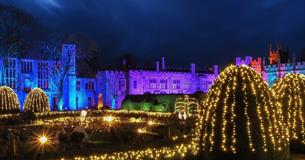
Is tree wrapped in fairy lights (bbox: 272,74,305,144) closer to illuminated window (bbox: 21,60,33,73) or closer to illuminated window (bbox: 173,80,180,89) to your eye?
illuminated window (bbox: 21,60,33,73)

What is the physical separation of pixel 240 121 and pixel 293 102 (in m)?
4.90

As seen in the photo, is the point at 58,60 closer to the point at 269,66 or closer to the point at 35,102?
the point at 35,102

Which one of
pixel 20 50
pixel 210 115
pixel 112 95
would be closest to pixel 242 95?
pixel 210 115

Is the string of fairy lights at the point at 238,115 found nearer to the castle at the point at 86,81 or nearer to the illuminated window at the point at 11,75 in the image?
the castle at the point at 86,81

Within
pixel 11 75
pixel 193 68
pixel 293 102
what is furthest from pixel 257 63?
pixel 293 102

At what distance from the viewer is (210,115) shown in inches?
471

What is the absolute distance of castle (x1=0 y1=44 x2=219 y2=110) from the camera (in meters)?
56.4

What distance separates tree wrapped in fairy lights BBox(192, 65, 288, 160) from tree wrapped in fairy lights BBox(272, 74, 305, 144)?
10.1 ft

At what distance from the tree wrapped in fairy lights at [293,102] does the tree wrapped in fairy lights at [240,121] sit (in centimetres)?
309

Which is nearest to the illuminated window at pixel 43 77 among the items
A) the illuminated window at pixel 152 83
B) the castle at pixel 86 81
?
the castle at pixel 86 81

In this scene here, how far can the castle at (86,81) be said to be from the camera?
56.4m

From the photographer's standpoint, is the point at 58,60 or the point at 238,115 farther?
the point at 58,60

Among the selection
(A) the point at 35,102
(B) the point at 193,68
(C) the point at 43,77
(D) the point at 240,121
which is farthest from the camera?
(B) the point at 193,68

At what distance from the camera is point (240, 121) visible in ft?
37.8
